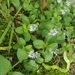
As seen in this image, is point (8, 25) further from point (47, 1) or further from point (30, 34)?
point (47, 1)

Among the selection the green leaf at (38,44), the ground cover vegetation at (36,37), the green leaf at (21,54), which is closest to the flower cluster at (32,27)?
the ground cover vegetation at (36,37)

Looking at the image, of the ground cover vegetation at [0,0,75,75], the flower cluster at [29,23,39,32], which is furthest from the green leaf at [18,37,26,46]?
the flower cluster at [29,23,39,32]

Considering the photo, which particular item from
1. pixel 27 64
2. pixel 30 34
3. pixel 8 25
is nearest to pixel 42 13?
pixel 30 34

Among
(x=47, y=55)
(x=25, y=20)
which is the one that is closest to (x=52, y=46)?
(x=47, y=55)

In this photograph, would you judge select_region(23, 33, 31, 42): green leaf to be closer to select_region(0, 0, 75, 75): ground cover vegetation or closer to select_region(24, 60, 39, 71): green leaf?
select_region(0, 0, 75, 75): ground cover vegetation

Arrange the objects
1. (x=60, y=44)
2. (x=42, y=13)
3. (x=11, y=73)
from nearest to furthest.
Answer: (x=11, y=73) < (x=60, y=44) < (x=42, y=13)

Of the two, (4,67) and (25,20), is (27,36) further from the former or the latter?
(4,67)

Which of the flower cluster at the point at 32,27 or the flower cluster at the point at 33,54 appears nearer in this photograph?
the flower cluster at the point at 33,54

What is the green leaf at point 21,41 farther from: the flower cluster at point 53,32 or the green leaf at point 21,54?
the flower cluster at point 53,32
